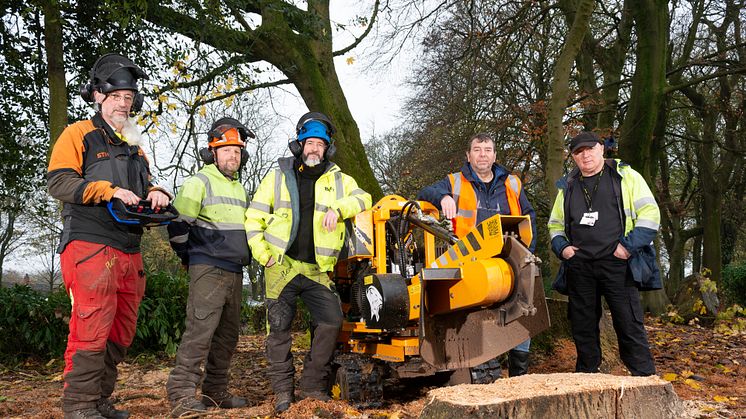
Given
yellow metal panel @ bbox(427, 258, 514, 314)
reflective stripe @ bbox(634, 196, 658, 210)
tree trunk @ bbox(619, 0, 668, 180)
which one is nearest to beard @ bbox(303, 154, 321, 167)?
yellow metal panel @ bbox(427, 258, 514, 314)

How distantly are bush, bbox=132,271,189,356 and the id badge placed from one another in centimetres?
534

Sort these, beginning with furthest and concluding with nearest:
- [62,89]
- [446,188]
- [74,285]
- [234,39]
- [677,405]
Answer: [234,39]
[62,89]
[446,188]
[74,285]
[677,405]

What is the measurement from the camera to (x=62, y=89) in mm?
7957

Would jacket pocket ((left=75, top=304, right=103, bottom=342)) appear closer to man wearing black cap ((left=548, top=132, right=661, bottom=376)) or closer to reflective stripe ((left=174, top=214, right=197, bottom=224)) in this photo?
reflective stripe ((left=174, top=214, right=197, bottom=224))

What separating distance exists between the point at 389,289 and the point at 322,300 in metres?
0.73

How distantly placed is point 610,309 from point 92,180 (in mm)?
4024

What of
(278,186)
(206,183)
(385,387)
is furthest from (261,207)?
(385,387)

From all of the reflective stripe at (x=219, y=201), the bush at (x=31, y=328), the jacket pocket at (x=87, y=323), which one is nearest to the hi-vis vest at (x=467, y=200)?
the reflective stripe at (x=219, y=201)

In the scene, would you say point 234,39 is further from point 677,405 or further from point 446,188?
point 677,405

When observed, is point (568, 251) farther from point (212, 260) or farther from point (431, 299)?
point (212, 260)

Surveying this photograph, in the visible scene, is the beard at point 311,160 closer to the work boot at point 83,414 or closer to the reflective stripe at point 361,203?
the reflective stripe at point 361,203

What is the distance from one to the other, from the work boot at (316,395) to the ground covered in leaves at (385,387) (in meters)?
0.13

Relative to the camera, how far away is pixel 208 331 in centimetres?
470

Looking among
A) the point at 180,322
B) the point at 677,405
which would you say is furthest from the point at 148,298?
the point at 677,405
